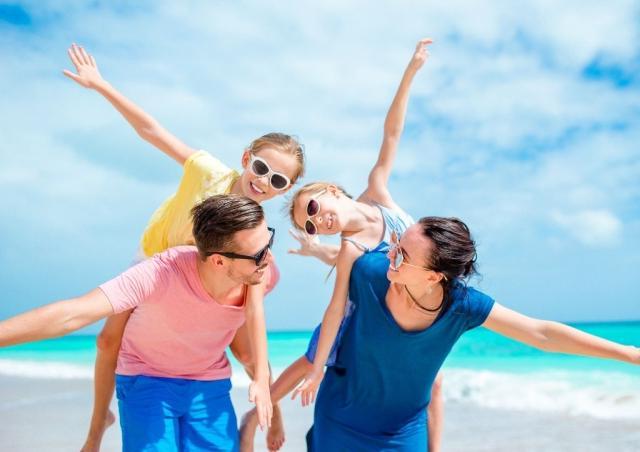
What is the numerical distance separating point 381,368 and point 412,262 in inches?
24.1

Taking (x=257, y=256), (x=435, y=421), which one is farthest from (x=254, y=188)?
(x=435, y=421)

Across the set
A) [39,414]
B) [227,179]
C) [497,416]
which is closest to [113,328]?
[227,179]

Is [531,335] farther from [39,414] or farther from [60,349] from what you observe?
[60,349]

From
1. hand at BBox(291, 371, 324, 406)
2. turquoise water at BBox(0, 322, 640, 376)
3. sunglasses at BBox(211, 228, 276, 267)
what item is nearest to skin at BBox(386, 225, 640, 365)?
hand at BBox(291, 371, 324, 406)

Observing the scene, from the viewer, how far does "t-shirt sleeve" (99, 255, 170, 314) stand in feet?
10.7

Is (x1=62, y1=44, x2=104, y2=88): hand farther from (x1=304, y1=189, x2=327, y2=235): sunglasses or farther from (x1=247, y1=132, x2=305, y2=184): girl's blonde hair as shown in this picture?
(x1=304, y1=189, x2=327, y2=235): sunglasses

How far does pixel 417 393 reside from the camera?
12.0 ft

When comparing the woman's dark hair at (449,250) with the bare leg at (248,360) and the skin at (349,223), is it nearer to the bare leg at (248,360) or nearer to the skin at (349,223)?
the skin at (349,223)

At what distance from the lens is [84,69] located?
4.61m

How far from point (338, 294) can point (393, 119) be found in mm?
1466

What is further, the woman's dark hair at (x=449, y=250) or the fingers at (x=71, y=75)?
the fingers at (x=71, y=75)

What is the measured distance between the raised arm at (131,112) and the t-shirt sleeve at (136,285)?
1.25 meters

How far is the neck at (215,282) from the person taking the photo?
3.54 meters

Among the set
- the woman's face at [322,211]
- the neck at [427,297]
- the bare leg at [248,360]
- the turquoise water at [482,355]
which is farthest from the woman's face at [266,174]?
the turquoise water at [482,355]
